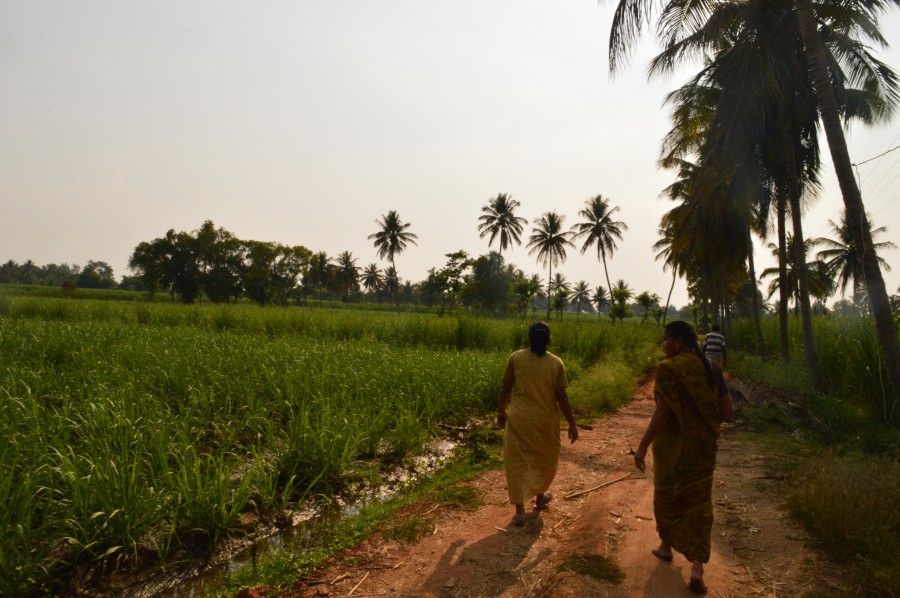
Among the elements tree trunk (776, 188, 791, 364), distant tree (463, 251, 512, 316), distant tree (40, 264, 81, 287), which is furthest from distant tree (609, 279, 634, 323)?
distant tree (40, 264, 81, 287)

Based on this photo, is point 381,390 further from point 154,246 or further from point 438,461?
point 154,246

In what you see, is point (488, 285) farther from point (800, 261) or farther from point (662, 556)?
point (662, 556)

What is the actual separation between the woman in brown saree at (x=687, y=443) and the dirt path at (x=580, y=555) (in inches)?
11.9

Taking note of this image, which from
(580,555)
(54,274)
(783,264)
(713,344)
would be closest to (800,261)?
(783,264)

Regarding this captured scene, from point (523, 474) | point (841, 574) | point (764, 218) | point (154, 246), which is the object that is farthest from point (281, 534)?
point (154, 246)

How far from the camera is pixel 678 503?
3.14m

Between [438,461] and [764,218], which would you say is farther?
[764,218]

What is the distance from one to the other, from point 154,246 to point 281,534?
155 feet

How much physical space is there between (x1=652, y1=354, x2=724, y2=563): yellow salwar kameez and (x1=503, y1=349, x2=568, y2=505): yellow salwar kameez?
1011 millimetres

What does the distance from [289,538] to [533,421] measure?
2115 millimetres

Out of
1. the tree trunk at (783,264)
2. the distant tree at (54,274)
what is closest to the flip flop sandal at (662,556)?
the tree trunk at (783,264)

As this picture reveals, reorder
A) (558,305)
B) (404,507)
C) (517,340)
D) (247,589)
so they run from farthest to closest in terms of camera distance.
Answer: (558,305), (517,340), (404,507), (247,589)

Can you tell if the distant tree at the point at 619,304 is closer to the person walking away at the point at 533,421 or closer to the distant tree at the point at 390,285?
the distant tree at the point at 390,285

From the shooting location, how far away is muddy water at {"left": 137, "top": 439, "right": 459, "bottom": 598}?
3.22 metres
